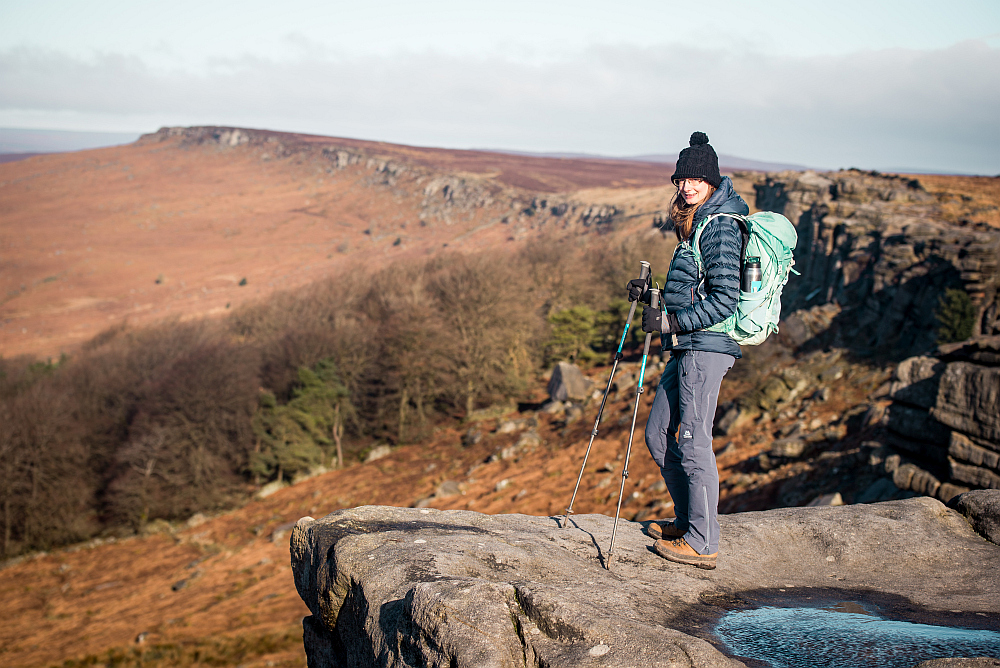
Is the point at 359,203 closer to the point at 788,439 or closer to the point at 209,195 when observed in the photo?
the point at 209,195

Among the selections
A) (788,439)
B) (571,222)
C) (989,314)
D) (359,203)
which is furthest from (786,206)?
(359,203)

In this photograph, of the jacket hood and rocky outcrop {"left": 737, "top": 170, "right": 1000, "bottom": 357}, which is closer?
the jacket hood

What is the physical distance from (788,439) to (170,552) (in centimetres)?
2570

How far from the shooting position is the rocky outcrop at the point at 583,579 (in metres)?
3.24

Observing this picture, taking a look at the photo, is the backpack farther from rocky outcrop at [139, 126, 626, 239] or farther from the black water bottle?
rocky outcrop at [139, 126, 626, 239]

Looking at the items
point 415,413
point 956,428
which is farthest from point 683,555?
point 415,413

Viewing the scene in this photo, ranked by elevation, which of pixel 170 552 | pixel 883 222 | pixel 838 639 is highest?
pixel 883 222

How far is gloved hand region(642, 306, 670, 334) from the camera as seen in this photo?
445 cm

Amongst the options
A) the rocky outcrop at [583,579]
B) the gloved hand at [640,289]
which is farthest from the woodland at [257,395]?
the gloved hand at [640,289]

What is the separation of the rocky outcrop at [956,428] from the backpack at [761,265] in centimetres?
742

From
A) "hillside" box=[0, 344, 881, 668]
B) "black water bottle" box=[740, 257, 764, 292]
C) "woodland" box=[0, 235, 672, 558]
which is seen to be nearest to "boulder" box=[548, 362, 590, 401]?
"hillside" box=[0, 344, 881, 668]

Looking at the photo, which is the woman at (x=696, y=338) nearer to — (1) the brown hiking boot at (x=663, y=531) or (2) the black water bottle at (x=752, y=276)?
(2) the black water bottle at (x=752, y=276)

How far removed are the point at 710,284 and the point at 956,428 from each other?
819 cm

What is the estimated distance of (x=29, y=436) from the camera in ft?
90.3
